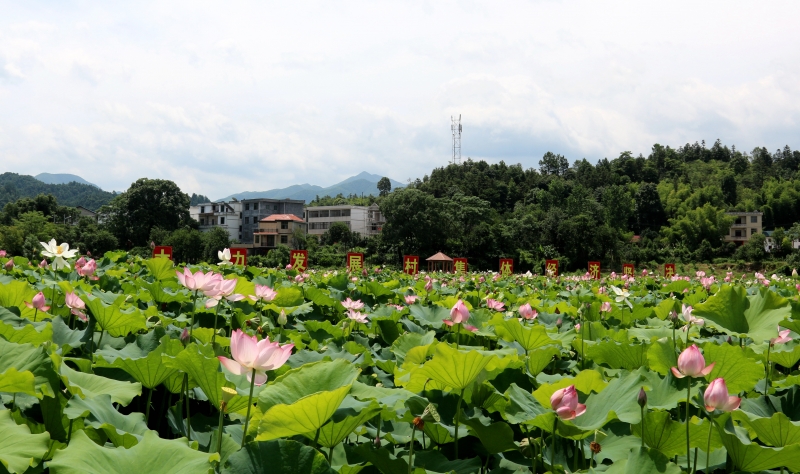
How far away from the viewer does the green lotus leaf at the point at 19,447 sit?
778 mm

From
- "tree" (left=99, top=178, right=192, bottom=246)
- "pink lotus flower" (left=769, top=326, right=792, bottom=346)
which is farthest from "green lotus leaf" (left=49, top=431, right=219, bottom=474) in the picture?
"tree" (left=99, top=178, right=192, bottom=246)

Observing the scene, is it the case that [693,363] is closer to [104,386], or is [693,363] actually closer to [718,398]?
[718,398]

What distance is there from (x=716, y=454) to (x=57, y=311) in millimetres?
2117

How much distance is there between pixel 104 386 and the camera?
1.23 meters

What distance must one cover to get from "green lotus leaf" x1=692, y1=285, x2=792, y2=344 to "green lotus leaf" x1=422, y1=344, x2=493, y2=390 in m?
1.33

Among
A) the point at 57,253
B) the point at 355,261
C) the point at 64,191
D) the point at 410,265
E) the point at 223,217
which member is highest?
the point at 64,191

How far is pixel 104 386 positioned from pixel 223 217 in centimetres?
5894

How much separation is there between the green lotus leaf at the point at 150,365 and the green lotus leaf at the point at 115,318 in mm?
337

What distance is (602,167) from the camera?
222ft

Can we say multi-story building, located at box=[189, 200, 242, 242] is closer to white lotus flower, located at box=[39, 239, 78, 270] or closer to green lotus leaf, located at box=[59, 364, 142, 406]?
white lotus flower, located at box=[39, 239, 78, 270]

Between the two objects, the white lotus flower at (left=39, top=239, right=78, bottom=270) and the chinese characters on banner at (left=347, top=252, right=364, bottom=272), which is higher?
the white lotus flower at (left=39, top=239, right=78, bottom=270)

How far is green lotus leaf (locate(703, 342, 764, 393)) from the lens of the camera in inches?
57.9

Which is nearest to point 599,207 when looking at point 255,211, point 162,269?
point 255,211

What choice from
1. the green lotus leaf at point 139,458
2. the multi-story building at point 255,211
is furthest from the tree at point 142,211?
the green lotus leaf at point 139,458
